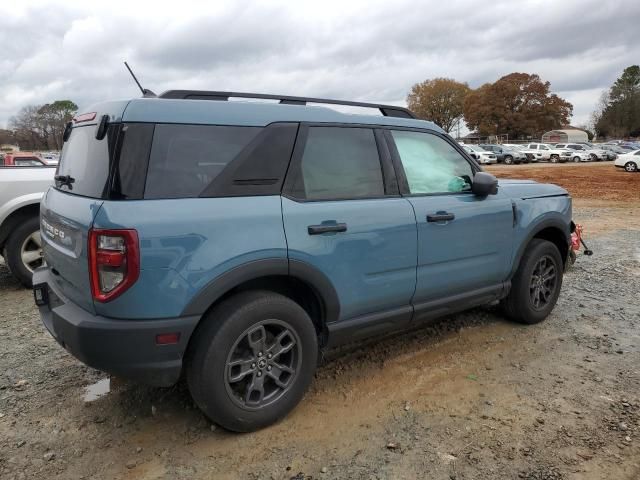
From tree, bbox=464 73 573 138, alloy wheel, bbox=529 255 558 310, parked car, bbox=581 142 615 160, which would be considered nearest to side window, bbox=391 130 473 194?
alloy wheel, bbox=529 255 558 310

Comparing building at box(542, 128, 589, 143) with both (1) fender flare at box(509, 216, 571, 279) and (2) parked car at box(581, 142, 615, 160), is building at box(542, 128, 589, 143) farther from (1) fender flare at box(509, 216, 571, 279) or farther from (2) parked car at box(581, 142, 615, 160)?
(1) fender flare at box(509, 216, 571, 279)

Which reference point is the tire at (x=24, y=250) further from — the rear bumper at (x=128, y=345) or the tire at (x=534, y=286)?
the tire at (x=534, y=286)

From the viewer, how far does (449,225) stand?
3.65 metres

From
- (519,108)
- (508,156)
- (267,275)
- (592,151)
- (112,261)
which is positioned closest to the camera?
(112,261)

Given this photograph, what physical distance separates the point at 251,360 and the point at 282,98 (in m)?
1.65

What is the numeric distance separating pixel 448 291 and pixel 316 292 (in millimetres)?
1217

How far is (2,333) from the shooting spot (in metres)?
4.58

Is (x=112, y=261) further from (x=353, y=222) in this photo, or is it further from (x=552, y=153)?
(x=552, y=153)

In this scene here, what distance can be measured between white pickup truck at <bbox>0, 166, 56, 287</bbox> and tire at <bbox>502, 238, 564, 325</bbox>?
5.12 metres

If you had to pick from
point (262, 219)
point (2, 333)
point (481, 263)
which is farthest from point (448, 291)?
point (2, 333)

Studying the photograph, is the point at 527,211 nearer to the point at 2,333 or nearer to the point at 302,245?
the point at 302,245

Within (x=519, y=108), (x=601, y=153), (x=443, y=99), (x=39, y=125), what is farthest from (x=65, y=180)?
(x=443, y=99)

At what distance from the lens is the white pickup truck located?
5648 mm

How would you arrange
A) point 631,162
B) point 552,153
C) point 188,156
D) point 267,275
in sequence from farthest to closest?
point 552,153
point 631,162
point 267,275
point 188,156
